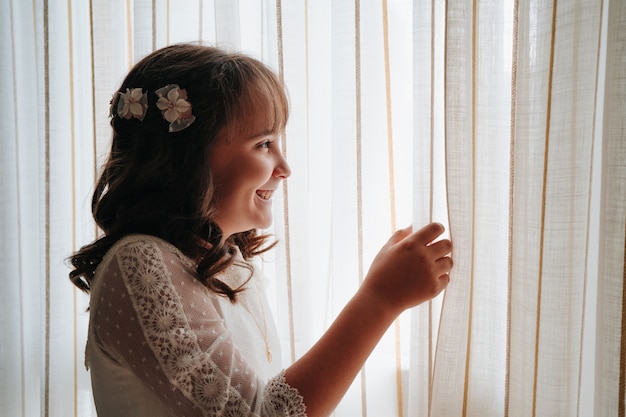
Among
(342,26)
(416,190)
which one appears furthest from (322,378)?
(342,26)

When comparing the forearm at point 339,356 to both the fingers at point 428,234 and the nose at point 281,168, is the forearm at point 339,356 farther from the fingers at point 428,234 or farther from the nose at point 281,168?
the nose at point 281,168

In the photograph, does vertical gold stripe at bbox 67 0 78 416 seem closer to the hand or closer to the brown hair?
the brown hair

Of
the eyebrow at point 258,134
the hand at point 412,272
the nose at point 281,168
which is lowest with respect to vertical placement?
the hand at point 412,272

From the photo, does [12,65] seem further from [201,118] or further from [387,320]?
[387,320]

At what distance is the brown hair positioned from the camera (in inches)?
35.9

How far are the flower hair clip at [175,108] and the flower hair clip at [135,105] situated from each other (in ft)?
0.11

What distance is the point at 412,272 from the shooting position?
919 mm

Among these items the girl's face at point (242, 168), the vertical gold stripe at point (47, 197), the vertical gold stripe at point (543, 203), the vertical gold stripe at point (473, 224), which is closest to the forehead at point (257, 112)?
the girl's face at point (242, 168)

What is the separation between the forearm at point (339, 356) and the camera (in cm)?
83

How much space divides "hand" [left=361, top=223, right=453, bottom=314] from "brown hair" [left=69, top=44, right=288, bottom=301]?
0.82 feet

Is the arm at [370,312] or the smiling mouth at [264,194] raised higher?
the smiling mouth at [264,194]

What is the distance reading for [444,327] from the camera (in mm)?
979

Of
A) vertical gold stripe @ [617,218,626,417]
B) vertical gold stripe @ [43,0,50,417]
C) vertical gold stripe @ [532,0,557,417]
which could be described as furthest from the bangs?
vertical gold stripe @ [43,0,50,417]

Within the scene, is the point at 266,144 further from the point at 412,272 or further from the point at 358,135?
the point at 412,272
